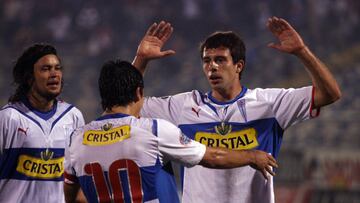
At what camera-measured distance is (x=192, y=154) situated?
4344 millimetres

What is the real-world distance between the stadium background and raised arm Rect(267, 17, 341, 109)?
7685 millimetres

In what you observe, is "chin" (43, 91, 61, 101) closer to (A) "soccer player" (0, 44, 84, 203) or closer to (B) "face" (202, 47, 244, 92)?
(A) "soccer player" (0, 44, 84, 203)

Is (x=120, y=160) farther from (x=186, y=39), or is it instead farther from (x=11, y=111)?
(x=186, y=39)

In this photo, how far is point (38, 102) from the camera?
5.54 metres

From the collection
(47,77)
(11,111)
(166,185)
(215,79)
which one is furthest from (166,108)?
(11,111)

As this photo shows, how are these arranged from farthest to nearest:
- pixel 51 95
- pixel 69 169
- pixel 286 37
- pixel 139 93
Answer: pixel 51 95
pixel 286 37
pixel 69 169
pixel 139 93

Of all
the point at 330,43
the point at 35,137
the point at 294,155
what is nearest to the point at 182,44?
the point at 330,43

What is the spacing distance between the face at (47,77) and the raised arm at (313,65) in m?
1.55

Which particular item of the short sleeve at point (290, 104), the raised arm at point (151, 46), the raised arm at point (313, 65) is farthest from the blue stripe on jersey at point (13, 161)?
the raised arm at point (313, 65)

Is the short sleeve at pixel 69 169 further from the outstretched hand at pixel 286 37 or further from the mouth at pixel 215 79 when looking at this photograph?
the outstretched hand at pixel 286 37

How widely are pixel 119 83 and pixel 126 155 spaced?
399 millimetres

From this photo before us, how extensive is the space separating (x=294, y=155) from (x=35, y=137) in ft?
21.7

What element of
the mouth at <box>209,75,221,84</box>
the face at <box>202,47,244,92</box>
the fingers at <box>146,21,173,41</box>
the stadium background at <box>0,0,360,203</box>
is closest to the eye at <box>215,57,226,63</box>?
the face at <box>202,47,244,92</box>

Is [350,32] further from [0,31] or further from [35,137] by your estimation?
[35,137]
